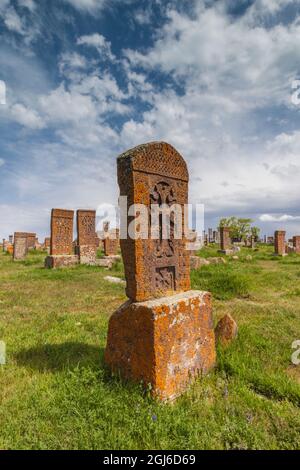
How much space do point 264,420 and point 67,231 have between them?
37.1ft

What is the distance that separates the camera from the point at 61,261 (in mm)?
11719

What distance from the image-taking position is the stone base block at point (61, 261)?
11453 mm

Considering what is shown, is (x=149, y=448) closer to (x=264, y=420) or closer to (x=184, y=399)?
(x=184, y=399)

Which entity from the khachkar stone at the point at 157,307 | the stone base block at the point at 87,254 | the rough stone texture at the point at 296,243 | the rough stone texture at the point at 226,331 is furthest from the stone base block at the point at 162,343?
the rough stone texture at the point at 296,243

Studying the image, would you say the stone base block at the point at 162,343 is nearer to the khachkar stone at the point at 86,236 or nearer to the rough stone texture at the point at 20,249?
the khachkar stone at the point at 86,236

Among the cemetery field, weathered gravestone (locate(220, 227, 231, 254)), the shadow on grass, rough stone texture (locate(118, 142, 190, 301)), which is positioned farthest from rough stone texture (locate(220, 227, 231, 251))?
the shadow on grass

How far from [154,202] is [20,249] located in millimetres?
16351

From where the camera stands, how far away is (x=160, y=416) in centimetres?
204

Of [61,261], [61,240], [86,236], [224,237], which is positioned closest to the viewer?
[61,261]

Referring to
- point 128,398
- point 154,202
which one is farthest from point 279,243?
point 128,398

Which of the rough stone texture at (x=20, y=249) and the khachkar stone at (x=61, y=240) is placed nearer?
the khachkar stone at (x=61, y=240)

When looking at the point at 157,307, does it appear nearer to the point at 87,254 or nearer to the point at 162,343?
the point at 162,343

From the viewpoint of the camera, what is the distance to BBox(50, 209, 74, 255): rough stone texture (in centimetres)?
1197

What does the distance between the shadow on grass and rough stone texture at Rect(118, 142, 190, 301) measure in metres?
0.90
